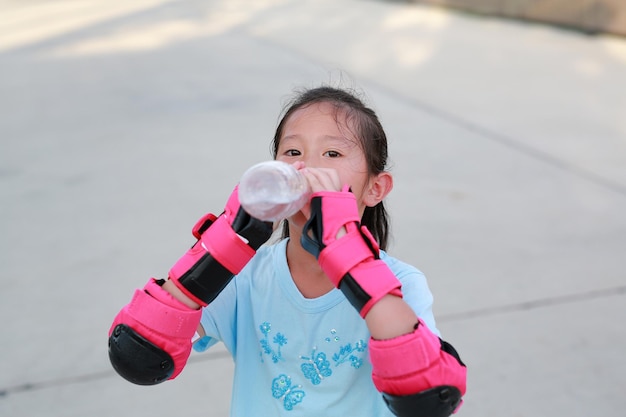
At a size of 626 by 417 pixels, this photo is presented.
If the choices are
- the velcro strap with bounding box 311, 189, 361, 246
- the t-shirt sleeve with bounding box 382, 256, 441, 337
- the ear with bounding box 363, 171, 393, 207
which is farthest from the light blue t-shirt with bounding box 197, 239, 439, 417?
the velcro strap with bounding box 311, 189, 361, 246

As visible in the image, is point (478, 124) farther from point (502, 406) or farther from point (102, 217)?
point (502, 406)

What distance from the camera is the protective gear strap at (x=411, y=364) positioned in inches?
56.7

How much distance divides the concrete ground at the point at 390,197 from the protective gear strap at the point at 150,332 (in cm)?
120

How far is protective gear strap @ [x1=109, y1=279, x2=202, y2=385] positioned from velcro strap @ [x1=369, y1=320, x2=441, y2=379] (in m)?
0.37

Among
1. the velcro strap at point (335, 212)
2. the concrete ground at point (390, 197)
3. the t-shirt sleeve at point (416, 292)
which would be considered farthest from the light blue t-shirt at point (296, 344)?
the concrete ground at point (390, 197)

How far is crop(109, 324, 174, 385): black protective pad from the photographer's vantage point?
160 centimetres

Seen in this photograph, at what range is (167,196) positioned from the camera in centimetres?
470

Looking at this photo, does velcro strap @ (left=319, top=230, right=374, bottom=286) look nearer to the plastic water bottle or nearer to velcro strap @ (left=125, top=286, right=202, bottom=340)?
the plastic water bottle

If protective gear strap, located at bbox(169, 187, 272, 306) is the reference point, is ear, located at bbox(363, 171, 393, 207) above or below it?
below

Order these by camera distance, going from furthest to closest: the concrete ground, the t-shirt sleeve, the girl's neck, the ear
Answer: the concrete ground, the ear, the girl's neck, the t-shirt sleeve

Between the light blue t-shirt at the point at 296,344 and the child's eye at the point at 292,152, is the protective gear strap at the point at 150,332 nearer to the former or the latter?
the light blue t-shirt at the point at 296,344

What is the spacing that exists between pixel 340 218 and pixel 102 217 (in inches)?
122

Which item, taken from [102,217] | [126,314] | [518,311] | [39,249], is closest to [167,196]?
[102,217]

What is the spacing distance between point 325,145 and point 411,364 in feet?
1.79
